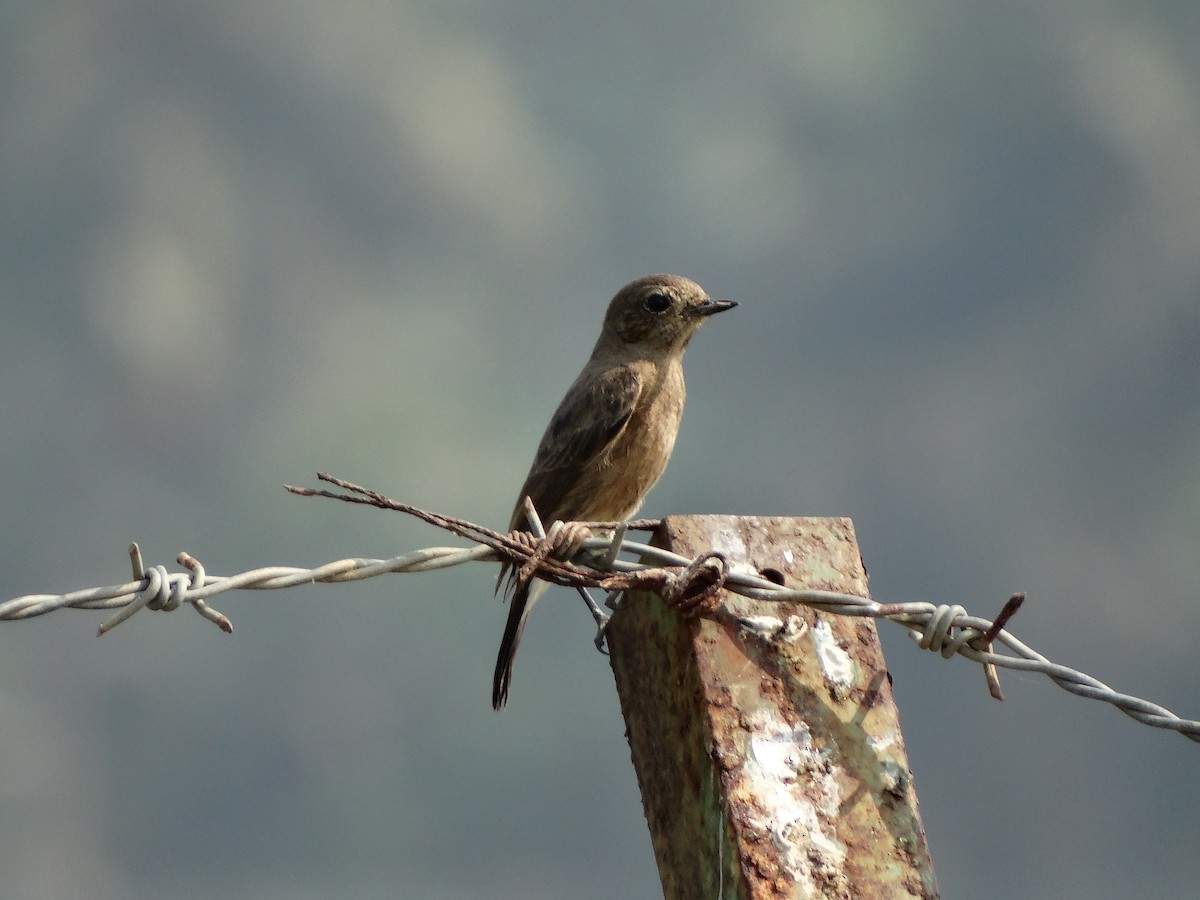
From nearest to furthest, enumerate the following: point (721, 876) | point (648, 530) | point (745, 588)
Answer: point (721, 876) → point (745, 588) → point (648, 530)

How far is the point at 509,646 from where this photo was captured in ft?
17.5

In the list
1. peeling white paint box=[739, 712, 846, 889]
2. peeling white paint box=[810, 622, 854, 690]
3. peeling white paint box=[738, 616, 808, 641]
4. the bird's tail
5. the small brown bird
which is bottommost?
peeling white paint box=[739, 712, 846, 889]

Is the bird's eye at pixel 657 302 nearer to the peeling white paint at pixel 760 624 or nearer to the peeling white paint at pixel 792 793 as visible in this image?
the peeling white paint at pixel 760 624

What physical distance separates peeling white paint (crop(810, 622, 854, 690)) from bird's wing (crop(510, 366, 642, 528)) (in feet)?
10.1

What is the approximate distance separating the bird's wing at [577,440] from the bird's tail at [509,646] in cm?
58

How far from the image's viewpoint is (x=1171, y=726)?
9.39ft

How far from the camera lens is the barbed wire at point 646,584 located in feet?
8.16

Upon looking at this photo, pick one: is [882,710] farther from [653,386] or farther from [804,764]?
[653,386]

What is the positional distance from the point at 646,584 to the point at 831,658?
433 mm

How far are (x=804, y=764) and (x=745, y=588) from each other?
374 mm

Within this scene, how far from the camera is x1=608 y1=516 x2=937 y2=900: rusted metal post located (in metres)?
2.60

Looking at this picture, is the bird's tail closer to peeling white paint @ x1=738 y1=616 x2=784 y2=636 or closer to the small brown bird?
the small brown bird

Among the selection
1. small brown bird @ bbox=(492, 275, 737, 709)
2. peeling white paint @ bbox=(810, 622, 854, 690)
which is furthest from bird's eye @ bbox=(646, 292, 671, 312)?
peeling white paint @ bbox=(810, 622, 854, 690)

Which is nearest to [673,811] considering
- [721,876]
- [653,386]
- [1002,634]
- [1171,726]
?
[721,876]
